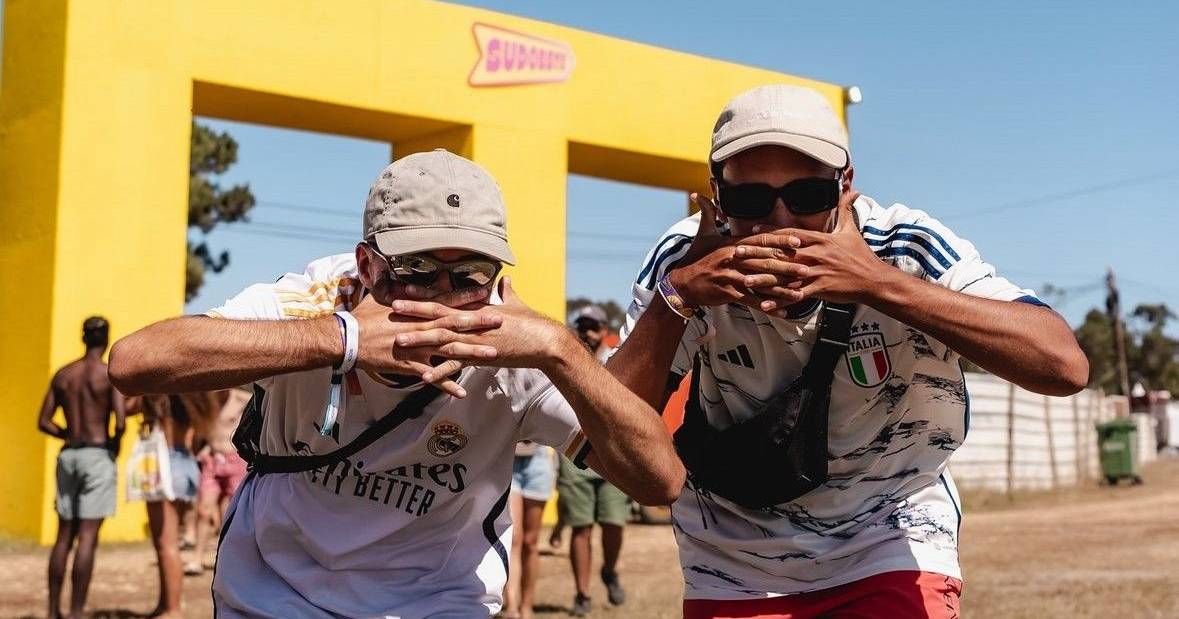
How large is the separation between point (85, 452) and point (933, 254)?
8845 mm

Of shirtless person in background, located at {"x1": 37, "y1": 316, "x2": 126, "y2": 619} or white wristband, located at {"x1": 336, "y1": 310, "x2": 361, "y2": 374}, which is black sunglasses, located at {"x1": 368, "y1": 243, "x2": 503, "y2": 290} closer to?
white wristband, located at {"x1": 336, "y1": 310, "x2": 361, "y2": 374}

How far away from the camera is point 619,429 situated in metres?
3.36

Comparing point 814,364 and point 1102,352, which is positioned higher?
point 1102,352

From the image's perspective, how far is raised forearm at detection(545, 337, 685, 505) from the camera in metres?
3.29

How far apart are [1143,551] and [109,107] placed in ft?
44.9

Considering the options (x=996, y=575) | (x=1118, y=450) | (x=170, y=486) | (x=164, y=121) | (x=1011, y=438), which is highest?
(x=164, y=121)

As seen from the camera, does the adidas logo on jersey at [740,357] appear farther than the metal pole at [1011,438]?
No

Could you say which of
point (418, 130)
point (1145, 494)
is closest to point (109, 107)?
point (418, 130)

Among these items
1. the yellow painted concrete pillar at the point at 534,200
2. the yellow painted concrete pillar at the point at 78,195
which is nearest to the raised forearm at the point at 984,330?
the yellow painted concrete pillar at the point at 78,195

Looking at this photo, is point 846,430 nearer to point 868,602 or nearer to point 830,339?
point 830,339

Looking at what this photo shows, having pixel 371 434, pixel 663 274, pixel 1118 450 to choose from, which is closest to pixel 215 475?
pixel 663 274

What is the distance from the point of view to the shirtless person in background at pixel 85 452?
10.8 meters

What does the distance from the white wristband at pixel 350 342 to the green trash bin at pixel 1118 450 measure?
101ft

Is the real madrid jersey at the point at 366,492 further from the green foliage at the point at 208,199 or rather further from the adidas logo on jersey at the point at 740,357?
the green foliage at the point at 208,199
